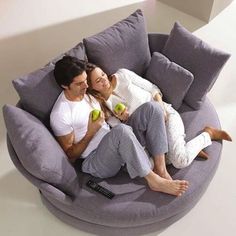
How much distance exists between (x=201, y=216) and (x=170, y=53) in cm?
105

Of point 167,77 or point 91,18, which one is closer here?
point 167,77

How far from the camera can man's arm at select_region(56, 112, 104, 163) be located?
7.55 ft

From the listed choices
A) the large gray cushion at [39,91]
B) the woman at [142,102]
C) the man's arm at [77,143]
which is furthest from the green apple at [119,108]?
the large gray cushion at [39,91]

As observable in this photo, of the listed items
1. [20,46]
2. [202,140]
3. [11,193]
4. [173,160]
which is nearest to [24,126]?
[11,193]

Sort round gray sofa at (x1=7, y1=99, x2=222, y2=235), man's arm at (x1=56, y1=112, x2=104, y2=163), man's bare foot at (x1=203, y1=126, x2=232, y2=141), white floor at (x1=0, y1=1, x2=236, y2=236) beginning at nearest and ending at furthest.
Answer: round gray sofa at (x1=7, y1=99, x2=222, y2=235)
man's arm at (x1=56, y1=112, x2=104, y2=163)
white floor at (x1=0, y1=1, x2=236, y2=236)
man's bare foot at (x1=203, y1=126, x2=232, y2=141)

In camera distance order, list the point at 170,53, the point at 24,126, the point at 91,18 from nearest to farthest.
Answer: the point at 24,126 → the point at 170,53 → the point at 91,18

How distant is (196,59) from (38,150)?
46.1 inches

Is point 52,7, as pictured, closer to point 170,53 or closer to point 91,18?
point 91,18

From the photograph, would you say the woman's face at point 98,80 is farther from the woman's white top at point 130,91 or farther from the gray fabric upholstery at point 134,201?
the gray fabric upholstery at point 134,201

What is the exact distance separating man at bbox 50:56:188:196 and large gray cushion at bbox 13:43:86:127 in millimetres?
70

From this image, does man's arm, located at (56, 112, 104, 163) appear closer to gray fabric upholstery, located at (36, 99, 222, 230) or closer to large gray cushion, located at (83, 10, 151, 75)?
gray fabric upholstery, located at (36, 99, 222, 230)

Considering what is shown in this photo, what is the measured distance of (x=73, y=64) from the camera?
221cm

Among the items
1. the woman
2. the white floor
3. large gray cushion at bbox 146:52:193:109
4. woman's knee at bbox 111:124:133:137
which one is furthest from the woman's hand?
the white floor

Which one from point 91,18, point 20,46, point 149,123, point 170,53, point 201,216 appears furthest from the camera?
point 91,18
